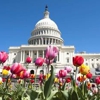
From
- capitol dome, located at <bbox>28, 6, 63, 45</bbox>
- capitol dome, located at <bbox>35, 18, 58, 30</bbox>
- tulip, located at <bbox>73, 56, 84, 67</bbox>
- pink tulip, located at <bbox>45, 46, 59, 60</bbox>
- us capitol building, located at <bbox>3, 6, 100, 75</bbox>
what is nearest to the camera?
pink tulip, located at <bbox>45, 46, 59, 60</bbox>

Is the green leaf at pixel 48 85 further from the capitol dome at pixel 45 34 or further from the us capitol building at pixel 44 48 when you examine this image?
the capitol dome at pixel 45 34

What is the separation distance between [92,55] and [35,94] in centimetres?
8398

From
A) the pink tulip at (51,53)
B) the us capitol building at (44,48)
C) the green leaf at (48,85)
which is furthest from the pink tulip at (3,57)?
the us capitol building at (44,48)

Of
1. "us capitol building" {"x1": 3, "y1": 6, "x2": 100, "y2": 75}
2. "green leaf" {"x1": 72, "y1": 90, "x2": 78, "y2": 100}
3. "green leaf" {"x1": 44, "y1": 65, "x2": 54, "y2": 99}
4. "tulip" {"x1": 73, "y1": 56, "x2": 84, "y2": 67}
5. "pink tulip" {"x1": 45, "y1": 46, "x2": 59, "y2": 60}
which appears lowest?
"green leaf" {"x1": 72, "y1": 90, "x2": 78, "y2": 100}

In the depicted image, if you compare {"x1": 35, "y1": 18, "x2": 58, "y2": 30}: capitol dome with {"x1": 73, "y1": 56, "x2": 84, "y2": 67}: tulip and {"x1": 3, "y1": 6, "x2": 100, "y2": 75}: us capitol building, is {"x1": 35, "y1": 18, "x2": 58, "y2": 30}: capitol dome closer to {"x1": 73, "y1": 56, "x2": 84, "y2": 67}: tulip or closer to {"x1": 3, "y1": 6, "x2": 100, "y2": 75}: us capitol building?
{"x1": 3, "y1": 6, "x2": 100, "y2": 75}: us capitol building

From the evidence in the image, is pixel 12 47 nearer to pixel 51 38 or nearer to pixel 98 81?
pixel 51 38

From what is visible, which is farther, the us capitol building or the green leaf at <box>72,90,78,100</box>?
the us capitol building

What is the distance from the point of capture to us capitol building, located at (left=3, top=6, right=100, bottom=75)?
72.8m

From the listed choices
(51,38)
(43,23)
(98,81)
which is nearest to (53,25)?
(43,23)

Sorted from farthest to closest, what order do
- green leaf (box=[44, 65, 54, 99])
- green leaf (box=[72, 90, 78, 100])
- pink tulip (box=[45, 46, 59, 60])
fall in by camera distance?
pink tulip (box=[45, 46, 59, 60]), green leaf (box=[72, 90, 78, 100]), green leaf (box=[44, 65, 54, 99])

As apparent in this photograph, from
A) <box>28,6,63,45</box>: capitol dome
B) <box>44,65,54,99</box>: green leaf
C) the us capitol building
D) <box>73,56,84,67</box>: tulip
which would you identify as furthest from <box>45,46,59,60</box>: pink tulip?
<box>28,6,63,45</box>: capitol dome

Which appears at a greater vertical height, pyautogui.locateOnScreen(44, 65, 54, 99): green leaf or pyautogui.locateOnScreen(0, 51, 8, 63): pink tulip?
pyautogui.locateOnScreen(0, 51, 8, 63): pink tulip

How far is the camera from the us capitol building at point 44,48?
239 ft

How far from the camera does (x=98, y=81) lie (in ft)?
13.5
